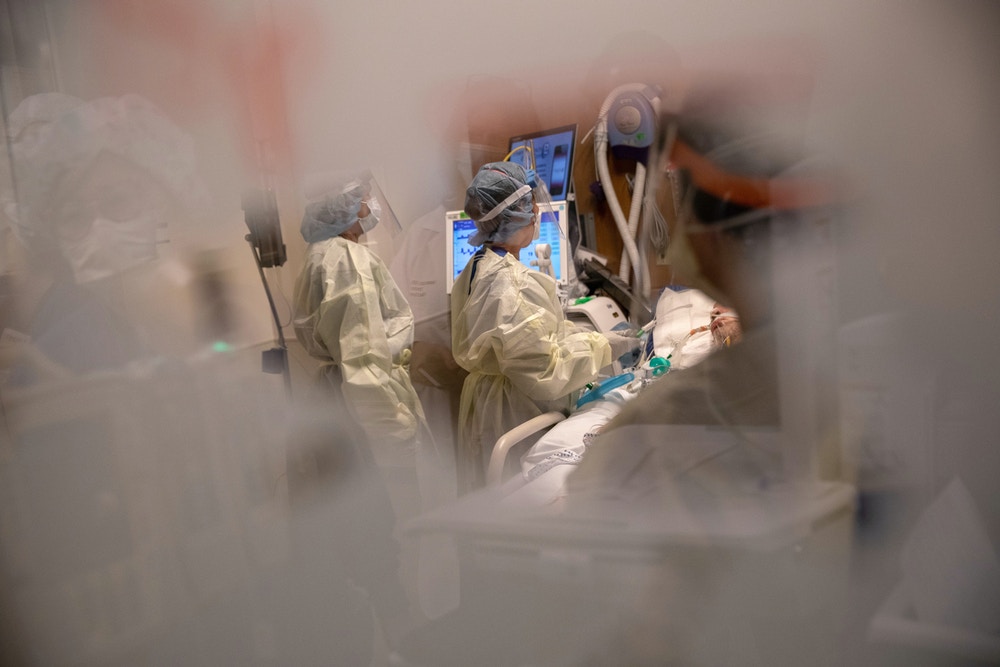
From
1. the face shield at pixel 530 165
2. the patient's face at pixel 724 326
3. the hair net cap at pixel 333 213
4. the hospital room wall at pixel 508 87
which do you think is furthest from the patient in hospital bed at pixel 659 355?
the hair net cap at pixel 333 213

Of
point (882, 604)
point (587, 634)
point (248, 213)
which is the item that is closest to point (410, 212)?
point (248, 213)

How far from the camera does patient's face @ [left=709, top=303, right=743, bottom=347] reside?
73cm

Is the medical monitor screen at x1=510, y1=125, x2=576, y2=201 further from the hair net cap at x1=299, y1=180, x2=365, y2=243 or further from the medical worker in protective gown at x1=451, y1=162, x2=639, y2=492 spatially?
the hair net cap at x1=299, y1=180, x2=365, y2=243

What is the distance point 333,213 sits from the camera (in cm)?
82

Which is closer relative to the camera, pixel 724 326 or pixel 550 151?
pixel 724 326

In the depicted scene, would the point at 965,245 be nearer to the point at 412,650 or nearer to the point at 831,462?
the point at 831,462

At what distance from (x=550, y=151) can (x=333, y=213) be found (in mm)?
276

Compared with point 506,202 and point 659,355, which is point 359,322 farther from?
point 659,355

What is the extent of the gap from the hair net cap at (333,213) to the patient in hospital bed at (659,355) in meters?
0.35

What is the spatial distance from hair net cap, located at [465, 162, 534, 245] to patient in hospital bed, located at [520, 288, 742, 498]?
8.5 inches

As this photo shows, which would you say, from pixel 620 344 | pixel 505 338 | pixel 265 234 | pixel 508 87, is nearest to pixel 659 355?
pixel 620 344

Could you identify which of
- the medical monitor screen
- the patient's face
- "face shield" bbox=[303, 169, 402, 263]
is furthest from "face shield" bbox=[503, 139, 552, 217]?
the patient's face

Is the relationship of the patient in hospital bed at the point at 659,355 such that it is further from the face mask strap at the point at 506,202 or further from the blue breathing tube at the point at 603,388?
the face mask strap at the point at 506,202

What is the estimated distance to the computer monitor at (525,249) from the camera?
84cm
